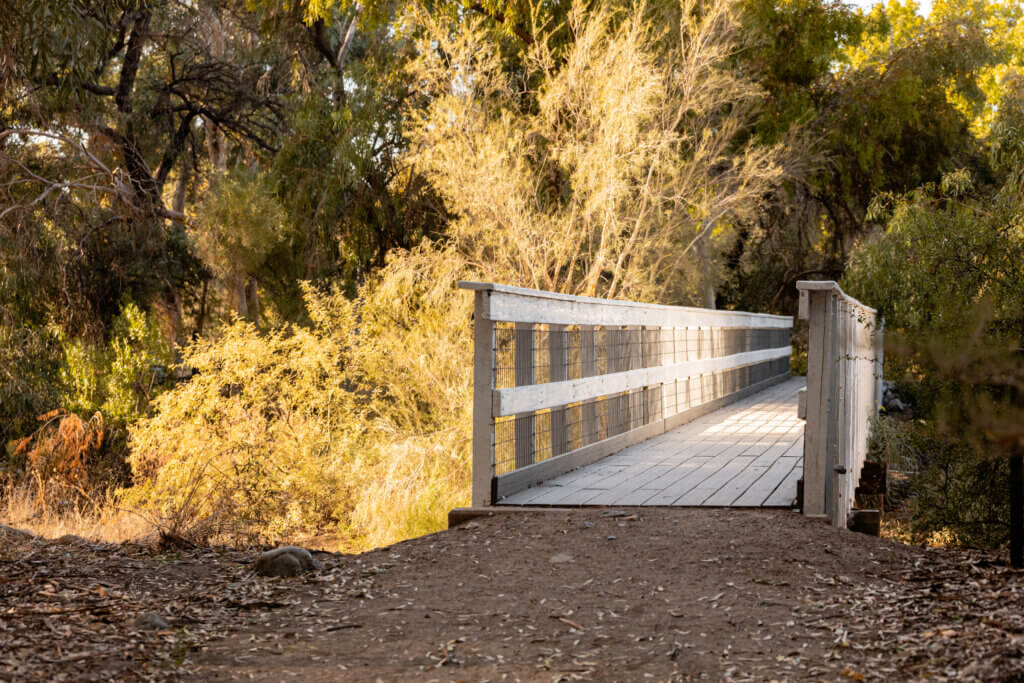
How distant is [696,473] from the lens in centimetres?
829


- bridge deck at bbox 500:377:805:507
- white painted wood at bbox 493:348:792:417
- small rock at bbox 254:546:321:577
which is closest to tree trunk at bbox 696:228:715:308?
white painted wood at bbox 493:348:792:417

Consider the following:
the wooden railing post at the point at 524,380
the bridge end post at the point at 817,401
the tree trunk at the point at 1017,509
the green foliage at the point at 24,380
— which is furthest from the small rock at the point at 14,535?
the green foliage at the point at 24,380

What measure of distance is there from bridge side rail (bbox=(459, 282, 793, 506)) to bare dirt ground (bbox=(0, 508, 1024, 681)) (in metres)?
0.74

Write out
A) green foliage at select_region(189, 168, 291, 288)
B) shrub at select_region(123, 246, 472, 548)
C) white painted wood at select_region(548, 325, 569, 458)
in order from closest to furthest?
white painted wood at select_region(548, 325, 569, 458), shrub at select_region(123, 246, 472, 548), green foliage at select_region(189, 168, 291, 288)

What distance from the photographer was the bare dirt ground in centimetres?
429

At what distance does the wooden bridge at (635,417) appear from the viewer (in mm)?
6465

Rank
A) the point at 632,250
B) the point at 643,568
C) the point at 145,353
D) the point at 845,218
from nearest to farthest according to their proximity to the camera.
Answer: the point at 643,568 < the point at 632,250 < the point at 145,353 < the point at 845,218

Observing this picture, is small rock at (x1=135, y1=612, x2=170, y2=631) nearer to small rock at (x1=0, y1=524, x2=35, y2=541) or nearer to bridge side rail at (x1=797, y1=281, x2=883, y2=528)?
small rock at (x1=0, y1=524, x2=35, y2=541)

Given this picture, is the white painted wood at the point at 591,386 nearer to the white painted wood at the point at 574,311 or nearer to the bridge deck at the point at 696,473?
the white painted wood at the point at 574,311

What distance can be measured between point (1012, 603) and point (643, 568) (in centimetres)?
174

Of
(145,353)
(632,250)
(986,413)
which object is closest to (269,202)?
(145,353)

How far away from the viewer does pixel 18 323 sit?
665 inches

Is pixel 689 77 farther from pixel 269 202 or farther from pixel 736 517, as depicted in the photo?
pixel 736 517

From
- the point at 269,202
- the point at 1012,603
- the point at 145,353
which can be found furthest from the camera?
the point at 269,202
